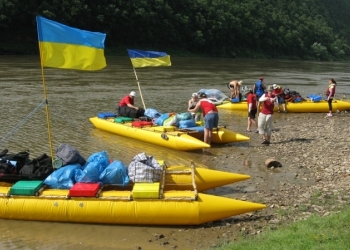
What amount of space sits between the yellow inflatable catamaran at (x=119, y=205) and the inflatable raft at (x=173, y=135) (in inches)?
175

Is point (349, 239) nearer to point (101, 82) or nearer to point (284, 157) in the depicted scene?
point (284, 157)

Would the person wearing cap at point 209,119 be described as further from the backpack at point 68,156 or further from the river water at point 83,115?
the backpack at point 68,156

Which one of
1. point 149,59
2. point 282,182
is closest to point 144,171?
point 282,182

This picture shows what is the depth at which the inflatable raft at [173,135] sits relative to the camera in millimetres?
13141

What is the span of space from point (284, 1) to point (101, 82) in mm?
94201

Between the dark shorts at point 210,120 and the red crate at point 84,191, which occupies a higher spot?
the dark shorts at point 210,120

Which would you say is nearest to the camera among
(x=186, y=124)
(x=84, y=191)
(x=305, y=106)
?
(x=84, y=191)

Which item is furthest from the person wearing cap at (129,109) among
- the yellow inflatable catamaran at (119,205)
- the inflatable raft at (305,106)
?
the yellow inflatable catamaran at (119,205)

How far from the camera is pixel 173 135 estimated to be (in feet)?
44.2

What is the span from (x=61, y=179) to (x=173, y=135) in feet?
16.8

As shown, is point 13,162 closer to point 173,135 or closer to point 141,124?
point 173,135

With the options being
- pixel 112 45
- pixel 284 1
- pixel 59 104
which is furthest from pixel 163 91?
pixel 284 1

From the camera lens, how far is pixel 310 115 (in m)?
20.9

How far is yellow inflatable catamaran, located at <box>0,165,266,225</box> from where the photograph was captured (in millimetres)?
8227
